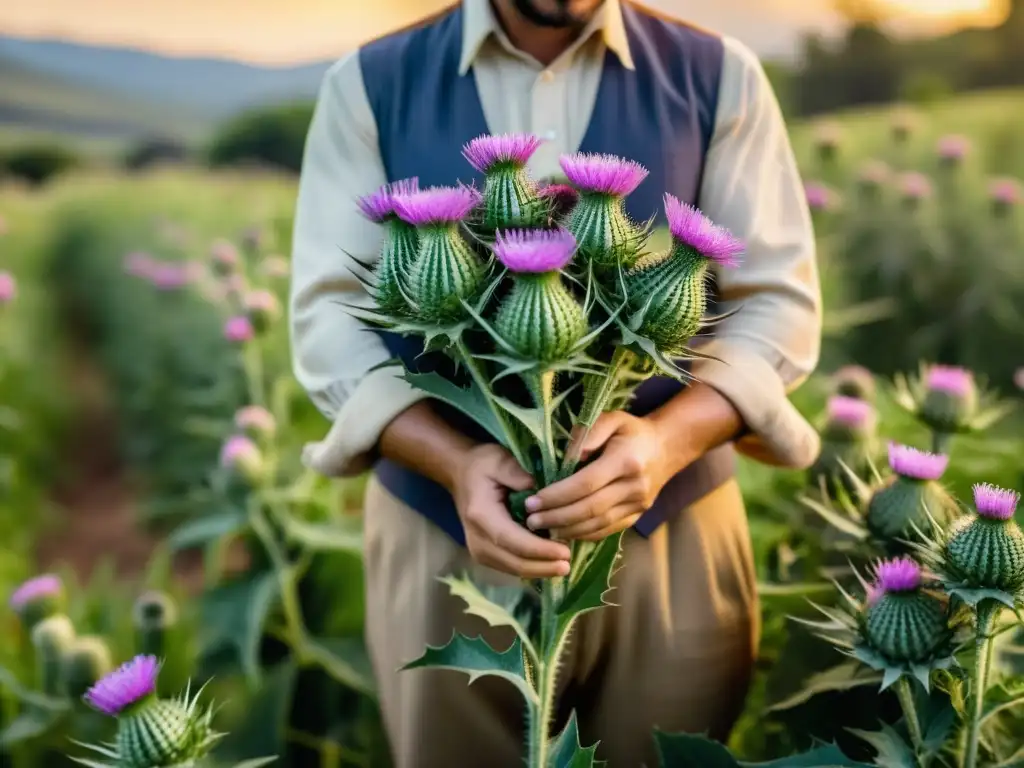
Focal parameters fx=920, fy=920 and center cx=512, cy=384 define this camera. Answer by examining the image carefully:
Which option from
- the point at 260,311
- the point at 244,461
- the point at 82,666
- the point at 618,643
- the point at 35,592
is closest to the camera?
the point at 618,643

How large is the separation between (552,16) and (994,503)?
514mm

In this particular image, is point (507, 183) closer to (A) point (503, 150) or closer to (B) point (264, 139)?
(A) point (503, 150)

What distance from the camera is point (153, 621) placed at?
1.24 metres

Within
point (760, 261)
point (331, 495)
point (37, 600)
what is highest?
point (760, 261)

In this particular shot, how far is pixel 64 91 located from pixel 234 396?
159cm

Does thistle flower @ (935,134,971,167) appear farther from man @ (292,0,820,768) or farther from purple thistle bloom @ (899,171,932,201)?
man @ (292,0,820,768)

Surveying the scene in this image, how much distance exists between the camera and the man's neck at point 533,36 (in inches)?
32.7

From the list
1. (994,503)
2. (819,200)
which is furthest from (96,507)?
(994,503)

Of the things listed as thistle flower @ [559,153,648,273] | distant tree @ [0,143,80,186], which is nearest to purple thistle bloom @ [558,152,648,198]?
thistle flower @ [559,153,648,273]

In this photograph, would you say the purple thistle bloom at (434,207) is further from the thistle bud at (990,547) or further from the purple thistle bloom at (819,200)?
the purple thistle bloom at (819,200)

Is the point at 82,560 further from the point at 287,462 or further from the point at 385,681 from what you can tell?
the point at 385,681

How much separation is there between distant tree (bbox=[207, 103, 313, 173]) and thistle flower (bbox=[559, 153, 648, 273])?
2.57 m

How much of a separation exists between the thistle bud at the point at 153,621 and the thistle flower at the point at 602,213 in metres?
0.92

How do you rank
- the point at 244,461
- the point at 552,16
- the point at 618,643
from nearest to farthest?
the point at 552,16 < the point at 618,643 < the point at 244,461
